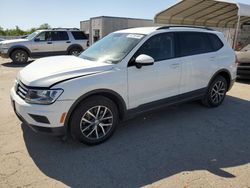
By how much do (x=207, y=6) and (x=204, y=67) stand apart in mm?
10163

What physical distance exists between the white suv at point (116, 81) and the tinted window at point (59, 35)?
9.06 metres

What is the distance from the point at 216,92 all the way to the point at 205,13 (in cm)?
1152

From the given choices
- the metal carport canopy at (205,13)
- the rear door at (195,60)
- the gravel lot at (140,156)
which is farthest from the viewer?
the metal carport canopy at (205,13)

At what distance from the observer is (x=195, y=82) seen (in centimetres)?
486

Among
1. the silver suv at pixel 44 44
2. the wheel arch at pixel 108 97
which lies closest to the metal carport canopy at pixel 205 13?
the silver suv at pixel 44 44

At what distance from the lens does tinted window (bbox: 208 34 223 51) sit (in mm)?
5215

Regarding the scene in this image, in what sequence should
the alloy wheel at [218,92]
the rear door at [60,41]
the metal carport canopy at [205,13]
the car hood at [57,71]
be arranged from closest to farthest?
the car hood at [57,71], the alloy wheel at [218,92], the metal carport canopy at [205,13], the rear door at [60,41]

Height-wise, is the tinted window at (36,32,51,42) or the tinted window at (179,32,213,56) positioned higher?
the tinted window at (179,32,213,56)

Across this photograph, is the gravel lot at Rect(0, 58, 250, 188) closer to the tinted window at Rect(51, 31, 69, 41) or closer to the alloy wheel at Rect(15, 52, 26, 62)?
the alloy wheel at Rect(15, 52, 26, 62)

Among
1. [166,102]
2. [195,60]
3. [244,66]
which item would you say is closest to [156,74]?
[166,102]

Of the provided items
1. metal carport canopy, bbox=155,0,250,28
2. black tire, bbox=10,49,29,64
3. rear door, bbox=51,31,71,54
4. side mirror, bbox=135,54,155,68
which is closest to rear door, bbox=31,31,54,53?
rear door, bbox=51,31,71,54

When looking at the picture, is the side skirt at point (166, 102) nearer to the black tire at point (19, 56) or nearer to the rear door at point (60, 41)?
the rear door at point (60, 41)

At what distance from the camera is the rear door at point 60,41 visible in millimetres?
12867

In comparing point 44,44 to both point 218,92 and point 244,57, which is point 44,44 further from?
point 218,92
